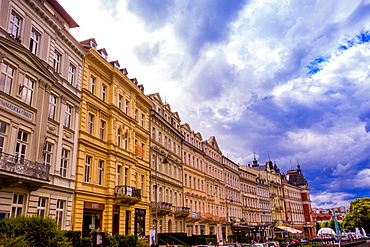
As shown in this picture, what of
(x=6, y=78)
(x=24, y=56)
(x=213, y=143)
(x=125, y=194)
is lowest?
(x=125, y=194)

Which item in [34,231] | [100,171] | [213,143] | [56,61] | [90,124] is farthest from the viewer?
[213,143]

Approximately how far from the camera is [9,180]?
18.4m

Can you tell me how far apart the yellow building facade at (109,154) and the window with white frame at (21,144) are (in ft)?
19.6

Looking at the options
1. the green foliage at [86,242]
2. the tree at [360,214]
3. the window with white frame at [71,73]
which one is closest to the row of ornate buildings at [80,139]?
the window with white frame at [71,73]

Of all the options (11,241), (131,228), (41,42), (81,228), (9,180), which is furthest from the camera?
(131,228)

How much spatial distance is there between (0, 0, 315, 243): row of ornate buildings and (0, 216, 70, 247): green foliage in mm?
4939

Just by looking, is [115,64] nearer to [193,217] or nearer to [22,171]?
[22,171]

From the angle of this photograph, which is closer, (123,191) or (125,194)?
(125,194)

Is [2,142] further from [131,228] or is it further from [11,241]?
[131,228]

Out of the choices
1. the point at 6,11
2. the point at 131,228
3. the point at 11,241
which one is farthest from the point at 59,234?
the point at 131,228

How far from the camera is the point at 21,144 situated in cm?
2023

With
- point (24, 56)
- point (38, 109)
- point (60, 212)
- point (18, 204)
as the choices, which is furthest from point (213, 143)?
point (18, 204)

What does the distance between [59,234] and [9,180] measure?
→ 5.90 meters

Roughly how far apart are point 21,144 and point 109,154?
10597mm
